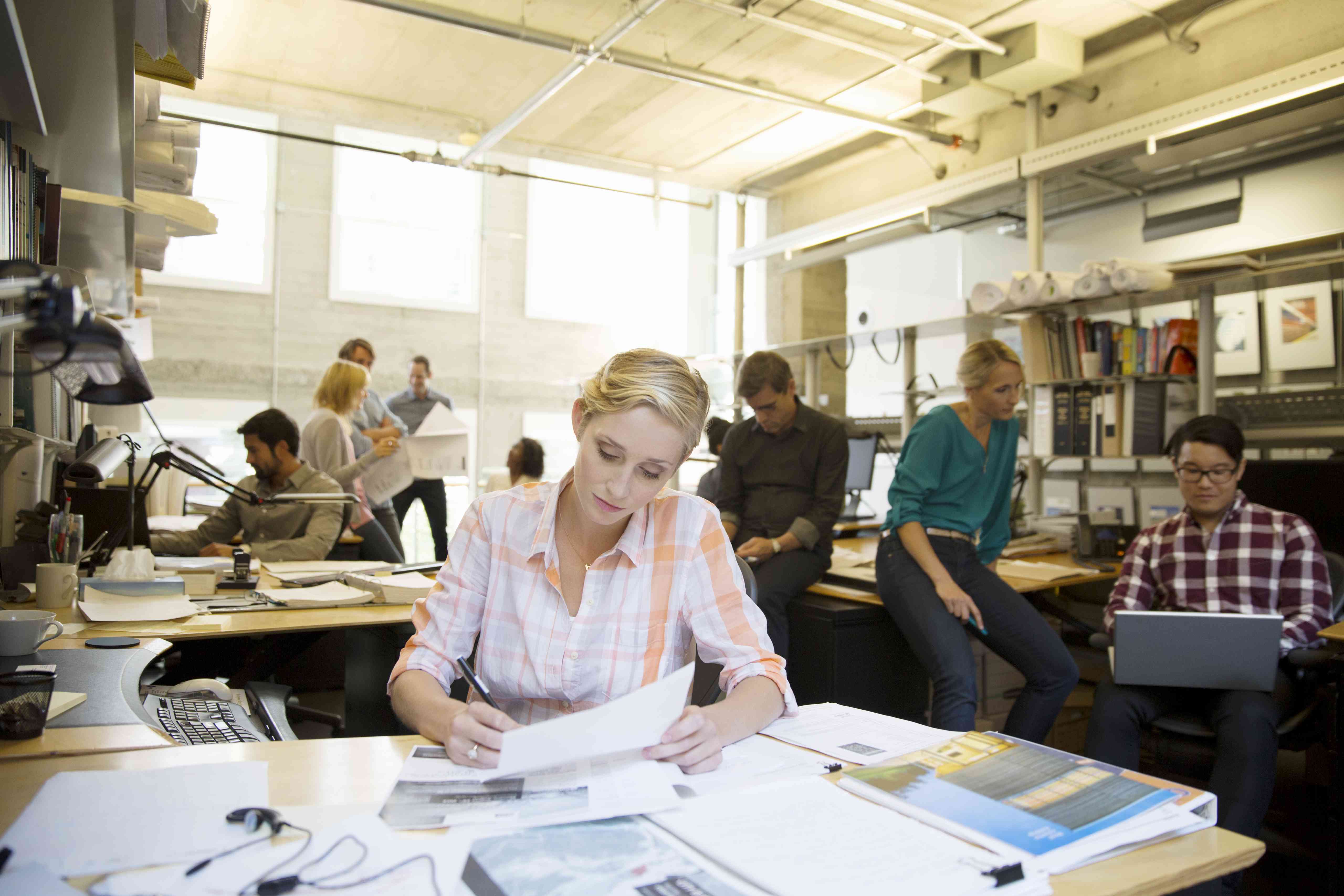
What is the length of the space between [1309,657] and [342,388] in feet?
12.2

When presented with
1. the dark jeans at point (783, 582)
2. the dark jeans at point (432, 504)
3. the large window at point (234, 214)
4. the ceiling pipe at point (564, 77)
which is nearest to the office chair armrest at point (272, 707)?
the dark jeans at point (783, 582)

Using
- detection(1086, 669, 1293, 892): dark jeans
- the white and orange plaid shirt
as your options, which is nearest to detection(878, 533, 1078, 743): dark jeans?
detection(1086, 669, 1293, 892): dark jeans

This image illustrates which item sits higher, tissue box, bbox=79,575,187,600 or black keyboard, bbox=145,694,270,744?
tissue box, bbox=79,575,187,600

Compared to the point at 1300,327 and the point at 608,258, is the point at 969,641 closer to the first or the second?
the point at 1300,327

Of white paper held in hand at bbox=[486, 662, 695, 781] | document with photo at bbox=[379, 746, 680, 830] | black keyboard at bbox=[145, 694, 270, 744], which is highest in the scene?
white paper held in hand at bbox=[486, 662, 695, 781]

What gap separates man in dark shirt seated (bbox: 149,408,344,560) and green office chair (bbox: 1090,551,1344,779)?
2.73 meters

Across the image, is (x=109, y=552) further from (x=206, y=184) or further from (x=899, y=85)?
(x=206, y=184)

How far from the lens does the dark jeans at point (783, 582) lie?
3127 millimetres

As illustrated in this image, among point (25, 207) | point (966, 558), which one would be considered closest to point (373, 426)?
point (966, 558)

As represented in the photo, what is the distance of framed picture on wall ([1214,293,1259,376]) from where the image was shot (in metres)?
5.38

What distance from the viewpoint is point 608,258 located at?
9.96 metres

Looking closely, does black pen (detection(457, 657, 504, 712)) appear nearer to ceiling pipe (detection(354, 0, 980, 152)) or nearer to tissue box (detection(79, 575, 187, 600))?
tissue box (detection(79, 575, 187, 600))

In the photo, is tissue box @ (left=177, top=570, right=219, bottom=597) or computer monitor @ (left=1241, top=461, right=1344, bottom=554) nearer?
tissue box @ (left=177, top=570, right=219, bottom=597)

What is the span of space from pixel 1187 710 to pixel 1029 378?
2409 millimetres
